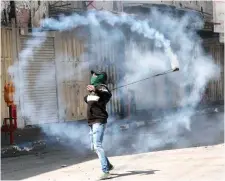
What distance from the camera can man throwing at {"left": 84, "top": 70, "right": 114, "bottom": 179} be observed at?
682cm

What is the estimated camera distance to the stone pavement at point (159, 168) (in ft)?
22.1

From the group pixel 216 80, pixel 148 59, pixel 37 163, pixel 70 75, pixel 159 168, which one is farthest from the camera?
pixel 216 80

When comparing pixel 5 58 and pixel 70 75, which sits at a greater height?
pixel 5 58

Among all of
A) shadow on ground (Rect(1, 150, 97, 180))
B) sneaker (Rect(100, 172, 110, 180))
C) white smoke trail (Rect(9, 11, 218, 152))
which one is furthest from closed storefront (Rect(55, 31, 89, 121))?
sneaker (Rect(100, 172, 110, 180))

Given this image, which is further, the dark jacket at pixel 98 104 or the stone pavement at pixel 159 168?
the dark jacket at pixel 98 104

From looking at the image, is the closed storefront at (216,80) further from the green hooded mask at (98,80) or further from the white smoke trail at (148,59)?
the green hooded mask at (98,80)

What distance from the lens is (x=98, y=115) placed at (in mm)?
6863

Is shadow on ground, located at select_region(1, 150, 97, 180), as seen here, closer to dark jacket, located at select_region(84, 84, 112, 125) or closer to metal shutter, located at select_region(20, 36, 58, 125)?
dark jacket, located at select_region(84, 84, 112, 125)

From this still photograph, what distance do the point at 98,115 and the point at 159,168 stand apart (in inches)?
57.0

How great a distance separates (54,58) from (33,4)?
1875 millimetres

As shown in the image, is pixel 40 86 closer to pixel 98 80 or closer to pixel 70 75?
pixel 70 75

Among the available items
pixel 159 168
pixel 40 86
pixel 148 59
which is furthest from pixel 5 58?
pixel 159 168

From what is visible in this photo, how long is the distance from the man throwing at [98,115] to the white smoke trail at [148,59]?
10.4 feet

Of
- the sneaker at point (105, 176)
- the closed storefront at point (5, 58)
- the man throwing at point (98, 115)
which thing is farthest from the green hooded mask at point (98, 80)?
the closed storefront at point (5, 58)
